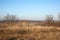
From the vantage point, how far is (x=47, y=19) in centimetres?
1344

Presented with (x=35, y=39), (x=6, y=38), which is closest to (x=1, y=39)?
(x=6, y=38)

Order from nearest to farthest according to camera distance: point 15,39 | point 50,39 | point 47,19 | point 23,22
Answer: point 15,39 → point 50,39 → point 23,22 → point 47,19

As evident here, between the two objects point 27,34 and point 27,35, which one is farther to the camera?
point 27,34

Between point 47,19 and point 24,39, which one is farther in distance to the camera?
point 47,19

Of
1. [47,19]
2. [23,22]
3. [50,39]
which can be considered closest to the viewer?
[50,39]

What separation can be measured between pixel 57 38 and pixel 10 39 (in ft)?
6.31

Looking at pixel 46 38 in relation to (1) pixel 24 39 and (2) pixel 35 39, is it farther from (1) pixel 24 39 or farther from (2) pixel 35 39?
(1) pixel 24 39

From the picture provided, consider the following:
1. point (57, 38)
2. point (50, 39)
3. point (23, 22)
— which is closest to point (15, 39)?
point (50, 39)

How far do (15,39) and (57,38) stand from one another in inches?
68.6

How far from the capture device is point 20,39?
181 inches

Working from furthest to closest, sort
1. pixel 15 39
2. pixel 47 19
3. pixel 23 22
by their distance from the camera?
pixel 47 19, pixel 23 22, pixel 15 39

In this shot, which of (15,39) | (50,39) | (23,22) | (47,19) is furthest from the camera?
(47,19)

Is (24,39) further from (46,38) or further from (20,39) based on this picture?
(46,38)

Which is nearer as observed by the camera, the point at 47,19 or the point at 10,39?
the point at 10,39
